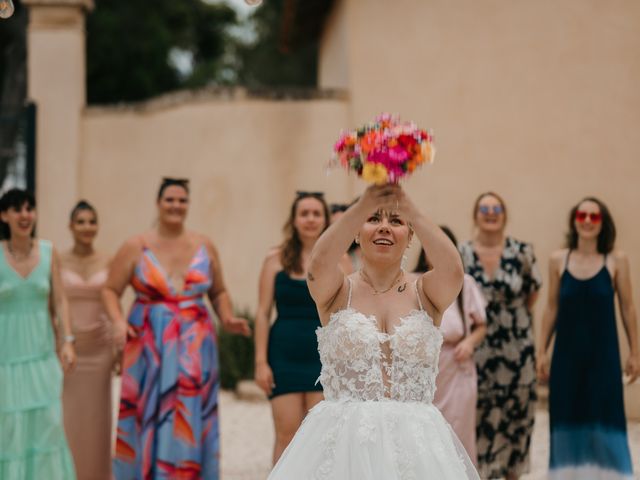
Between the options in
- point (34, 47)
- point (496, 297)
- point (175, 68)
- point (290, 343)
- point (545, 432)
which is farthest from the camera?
point (175, 68)

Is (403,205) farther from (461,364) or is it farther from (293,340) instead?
Result: (461,364)

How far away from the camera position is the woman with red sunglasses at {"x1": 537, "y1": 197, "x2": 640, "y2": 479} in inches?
289

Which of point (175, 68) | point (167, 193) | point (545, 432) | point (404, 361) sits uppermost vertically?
point (175, 68)

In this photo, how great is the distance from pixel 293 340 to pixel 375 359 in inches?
117

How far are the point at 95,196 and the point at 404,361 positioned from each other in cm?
866

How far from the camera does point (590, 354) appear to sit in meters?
7.45

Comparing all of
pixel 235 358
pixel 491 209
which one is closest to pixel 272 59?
pixel 235 358

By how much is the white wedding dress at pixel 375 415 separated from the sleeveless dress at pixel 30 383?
138 inches

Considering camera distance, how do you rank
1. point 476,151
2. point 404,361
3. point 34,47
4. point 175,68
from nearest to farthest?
point 404,361, point 476,151, point 34,47, point 175,68

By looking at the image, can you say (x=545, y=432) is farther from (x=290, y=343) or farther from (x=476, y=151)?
(x=290, y=343)

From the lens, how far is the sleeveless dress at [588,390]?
731cm

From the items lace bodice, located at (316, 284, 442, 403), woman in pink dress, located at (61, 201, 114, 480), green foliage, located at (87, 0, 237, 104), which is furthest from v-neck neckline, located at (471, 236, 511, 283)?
green foliage, located at (87, 0, 237, 104)

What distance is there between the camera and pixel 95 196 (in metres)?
12.2

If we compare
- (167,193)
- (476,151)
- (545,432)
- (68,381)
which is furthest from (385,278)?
(476,151)
